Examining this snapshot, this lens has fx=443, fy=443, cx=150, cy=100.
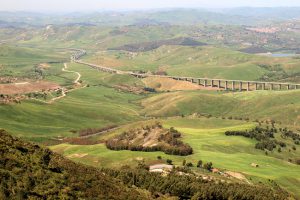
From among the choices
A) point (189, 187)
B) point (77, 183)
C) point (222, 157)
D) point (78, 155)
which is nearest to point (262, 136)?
point (222, 157)

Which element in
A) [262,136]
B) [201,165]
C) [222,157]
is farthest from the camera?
[262,136]

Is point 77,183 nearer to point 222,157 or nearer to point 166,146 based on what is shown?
point 222,157

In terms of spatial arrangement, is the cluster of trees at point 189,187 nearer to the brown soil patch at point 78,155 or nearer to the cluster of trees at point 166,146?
the cluster of trees at point 166,146

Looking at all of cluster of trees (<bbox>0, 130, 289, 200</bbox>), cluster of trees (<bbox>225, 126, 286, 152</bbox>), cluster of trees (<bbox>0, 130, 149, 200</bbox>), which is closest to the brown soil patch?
cluster of trees (<bbox>0, 130, 289, 200</bbox>)

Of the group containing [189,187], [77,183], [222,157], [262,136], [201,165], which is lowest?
[262,136]

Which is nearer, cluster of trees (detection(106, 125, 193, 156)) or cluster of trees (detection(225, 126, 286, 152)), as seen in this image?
cluster of trees (detection(106, 125, 193, 156))

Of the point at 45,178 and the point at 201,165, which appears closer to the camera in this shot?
the point at 45,178

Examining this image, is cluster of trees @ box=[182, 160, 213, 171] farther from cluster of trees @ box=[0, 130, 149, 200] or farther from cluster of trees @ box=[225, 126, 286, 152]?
cluster of trees @ box=[225, 126, 286, 152]

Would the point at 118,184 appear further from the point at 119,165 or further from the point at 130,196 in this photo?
the point at 119,165

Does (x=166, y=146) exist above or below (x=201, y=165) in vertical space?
below
